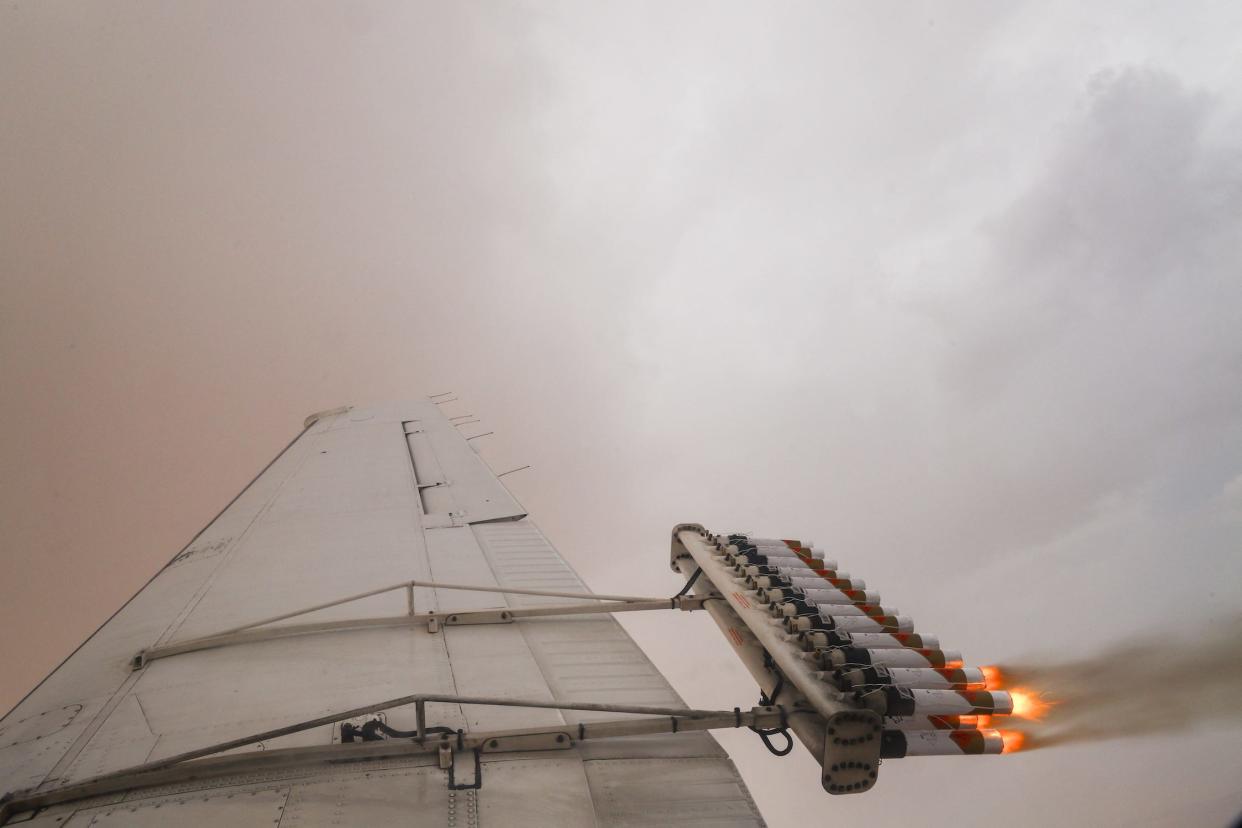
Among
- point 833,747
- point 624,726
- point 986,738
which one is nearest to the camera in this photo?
point 833,747

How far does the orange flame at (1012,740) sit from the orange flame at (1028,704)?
0.38 feet

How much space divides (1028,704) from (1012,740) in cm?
25

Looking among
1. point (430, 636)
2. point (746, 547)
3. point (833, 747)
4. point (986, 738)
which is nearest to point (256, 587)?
point (430, 636)

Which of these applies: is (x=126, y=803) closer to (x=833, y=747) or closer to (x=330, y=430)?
(x=833, y=747)

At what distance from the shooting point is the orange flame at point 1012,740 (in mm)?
3918

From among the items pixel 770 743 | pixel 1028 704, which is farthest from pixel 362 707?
pixel 1028 704

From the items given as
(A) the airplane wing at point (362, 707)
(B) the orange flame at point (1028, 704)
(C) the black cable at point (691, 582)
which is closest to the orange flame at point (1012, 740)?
(B) the orange flame at point (1028, 704)

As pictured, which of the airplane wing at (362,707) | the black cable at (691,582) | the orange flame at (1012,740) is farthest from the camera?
the black cable at (691,582)

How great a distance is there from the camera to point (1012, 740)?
3961 millimetres

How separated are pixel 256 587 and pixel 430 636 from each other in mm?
1920

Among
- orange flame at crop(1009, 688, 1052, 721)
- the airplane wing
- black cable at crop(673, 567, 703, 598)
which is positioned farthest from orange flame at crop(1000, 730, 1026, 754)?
black cable at crop(673, 567, 703, 598)

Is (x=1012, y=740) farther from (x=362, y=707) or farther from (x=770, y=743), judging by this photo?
(x=362, y=707)

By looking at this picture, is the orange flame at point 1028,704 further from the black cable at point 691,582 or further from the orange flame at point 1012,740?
the black cable at point 691,582

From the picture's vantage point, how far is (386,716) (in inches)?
137
